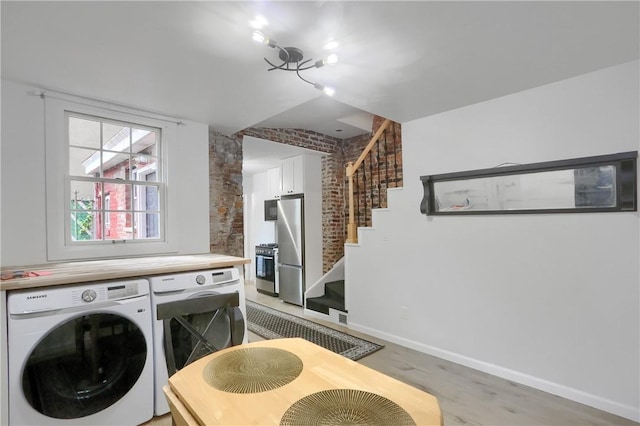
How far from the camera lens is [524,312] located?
8.20ft

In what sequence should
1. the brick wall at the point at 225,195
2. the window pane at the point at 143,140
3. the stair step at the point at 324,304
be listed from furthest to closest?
the stair step at the point at 324,304
the brick wall at the point at 225,195
the window pane at the point at 143,140

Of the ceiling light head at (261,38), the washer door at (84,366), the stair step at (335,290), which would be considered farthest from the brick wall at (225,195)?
the ceiling light head at (261,38)

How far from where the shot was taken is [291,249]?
203 inches

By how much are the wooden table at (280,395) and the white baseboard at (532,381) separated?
2.02m

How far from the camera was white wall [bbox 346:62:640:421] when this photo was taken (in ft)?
6.91

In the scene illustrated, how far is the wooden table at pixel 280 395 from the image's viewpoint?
37.0 inches

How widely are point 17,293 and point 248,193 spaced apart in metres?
5.38

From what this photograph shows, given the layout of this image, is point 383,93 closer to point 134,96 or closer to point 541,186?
point 541,186

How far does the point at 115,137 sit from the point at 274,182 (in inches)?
116

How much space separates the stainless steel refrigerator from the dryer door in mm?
2430

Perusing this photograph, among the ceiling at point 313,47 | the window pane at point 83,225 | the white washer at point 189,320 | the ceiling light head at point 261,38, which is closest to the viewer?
the ceiling at point 313,47

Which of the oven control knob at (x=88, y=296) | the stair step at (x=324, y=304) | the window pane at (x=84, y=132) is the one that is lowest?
the stair step at (x=324, y=304)

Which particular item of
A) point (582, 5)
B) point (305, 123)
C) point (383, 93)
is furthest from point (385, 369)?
point (305, 123)

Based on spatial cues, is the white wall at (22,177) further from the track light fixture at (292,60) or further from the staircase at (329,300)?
the staircase at (329,300)
